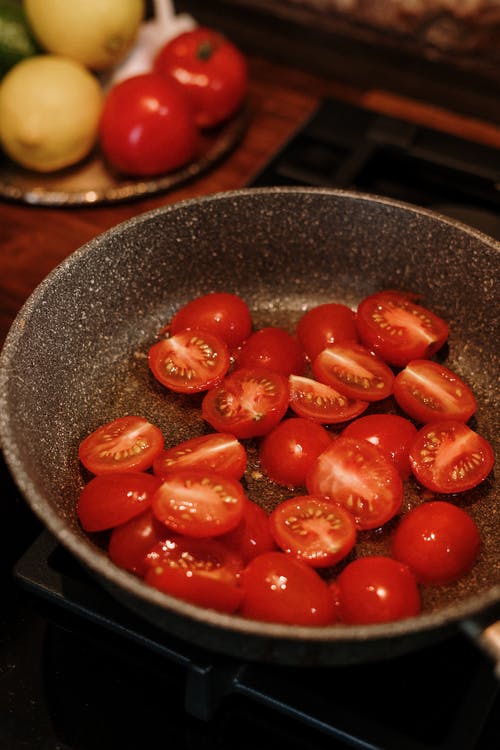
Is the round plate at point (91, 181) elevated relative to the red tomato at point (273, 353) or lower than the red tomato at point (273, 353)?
elevated

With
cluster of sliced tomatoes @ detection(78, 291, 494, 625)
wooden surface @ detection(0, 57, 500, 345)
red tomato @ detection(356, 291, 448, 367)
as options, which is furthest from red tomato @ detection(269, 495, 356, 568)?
wooden surface @ detection(0, 57, 500, 345)

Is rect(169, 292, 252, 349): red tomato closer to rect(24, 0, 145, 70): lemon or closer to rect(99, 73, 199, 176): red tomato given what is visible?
rect(99, 73, 199, 176): red tomato

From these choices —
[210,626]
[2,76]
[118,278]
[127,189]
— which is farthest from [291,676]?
[2,76]

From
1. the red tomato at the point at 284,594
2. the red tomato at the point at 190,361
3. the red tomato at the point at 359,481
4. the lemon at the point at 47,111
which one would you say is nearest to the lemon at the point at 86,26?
the lemon at the point at 47,111

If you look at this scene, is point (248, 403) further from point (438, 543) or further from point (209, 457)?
point (438, 543)

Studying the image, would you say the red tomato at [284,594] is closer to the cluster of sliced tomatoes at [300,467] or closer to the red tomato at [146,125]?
the cluster of sliced tomatoes at [300,467]

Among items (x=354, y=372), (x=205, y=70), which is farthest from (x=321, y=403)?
(x=205, y=70)
